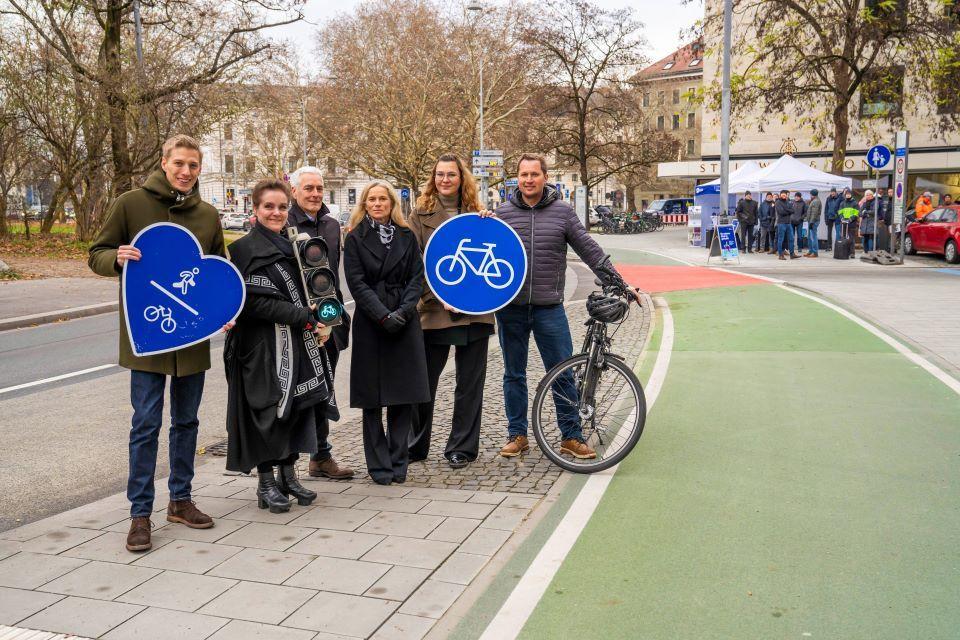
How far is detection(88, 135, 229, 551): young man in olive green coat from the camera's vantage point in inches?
175

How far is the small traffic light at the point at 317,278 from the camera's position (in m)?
4.93

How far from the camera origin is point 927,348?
1020 cm

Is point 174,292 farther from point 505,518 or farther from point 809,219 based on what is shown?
point 809,219

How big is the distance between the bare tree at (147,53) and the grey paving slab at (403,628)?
2487 centimetres

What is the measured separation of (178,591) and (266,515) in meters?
1.07

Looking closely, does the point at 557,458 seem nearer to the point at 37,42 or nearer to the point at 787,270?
the point at 787,270

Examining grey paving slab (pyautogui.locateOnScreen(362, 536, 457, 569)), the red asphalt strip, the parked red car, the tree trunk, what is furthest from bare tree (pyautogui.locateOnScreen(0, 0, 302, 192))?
grey paving slab (pyautogui.locateOnScreen(362, 536, 457, 569))

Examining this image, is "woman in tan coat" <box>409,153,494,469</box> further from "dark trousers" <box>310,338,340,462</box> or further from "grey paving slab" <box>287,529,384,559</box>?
"grey paving slab" <box>287,529,384,559</box>

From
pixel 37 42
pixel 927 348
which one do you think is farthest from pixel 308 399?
pixel 37 42

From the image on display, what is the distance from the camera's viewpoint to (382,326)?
17.5ft

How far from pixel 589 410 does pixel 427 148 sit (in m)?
46.4

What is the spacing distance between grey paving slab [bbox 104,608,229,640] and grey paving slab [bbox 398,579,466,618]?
2.39 feet

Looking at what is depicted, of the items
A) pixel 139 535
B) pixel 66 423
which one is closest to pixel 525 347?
pixel 139 535

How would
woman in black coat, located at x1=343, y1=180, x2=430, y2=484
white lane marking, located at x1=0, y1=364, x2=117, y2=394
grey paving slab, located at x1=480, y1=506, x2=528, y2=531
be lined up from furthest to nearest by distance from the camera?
white lane marking, located at x1=0, y1=364, x2=117, y2=394 < woman in black coat, located at x1=343, y1=180, x2=430, y2=484 < grey paving slab, located at x1=480, y1=506, x2=528, y2=531
